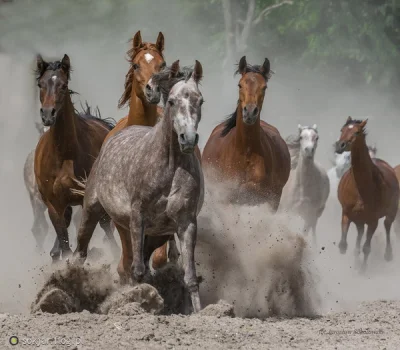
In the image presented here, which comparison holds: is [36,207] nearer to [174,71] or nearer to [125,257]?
[125,257]

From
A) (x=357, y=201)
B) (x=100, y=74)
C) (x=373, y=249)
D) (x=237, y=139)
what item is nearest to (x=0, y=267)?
(x=237, y=139)

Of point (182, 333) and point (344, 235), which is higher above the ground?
point (344, 235)

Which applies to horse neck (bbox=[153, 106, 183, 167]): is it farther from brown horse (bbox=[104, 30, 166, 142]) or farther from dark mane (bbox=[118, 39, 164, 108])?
dark mane (bbox=[118, 39, 164, 108])

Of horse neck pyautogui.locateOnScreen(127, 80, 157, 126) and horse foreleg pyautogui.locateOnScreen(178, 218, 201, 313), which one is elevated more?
horse neck pyautogui.locateOnScreen(127, 80, 157, 126)

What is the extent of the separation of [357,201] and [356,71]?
54.9 feet

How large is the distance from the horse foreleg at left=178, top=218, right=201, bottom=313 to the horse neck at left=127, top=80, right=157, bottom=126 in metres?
2.79

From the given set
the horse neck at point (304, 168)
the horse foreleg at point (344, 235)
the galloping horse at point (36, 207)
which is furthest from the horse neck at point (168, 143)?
the horse neck at point (304, 168)

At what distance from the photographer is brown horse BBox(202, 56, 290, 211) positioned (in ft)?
37.4

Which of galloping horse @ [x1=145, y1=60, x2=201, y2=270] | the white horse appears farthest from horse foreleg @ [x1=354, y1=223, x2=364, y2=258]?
galloping horse @ [x1=145, y1=60, x2=201, y2=270]

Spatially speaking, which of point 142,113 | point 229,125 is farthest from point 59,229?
point 229,125

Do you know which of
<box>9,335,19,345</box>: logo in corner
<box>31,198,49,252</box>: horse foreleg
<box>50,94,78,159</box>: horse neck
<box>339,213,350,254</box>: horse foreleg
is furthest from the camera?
<box>31,198,49,252</box>: horse foreleg

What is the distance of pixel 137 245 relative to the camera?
8586mm

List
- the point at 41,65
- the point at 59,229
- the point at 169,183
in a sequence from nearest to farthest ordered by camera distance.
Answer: the point at 169,183 → the point at 41,65 → the point at 59,229

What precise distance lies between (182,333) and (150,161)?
1.65 meters
